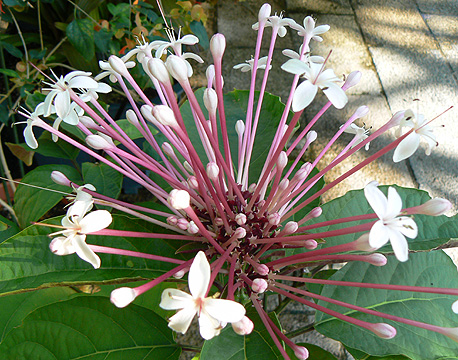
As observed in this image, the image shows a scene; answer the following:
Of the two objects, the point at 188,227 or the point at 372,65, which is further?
the point at 372,65

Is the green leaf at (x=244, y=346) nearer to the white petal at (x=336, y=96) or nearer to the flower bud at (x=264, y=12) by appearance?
the white petal at (x=336, y=96)

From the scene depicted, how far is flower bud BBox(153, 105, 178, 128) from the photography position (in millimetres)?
300

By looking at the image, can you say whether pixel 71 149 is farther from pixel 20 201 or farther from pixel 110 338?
pixel 110 338

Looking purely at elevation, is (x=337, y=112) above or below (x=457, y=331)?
below

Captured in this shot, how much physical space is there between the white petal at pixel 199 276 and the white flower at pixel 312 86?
5.1 inches

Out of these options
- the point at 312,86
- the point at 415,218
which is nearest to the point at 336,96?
the point at 312,86

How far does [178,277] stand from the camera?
0.36m

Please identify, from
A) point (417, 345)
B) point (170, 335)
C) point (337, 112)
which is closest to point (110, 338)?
point (170, 335)

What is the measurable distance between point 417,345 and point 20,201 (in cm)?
61

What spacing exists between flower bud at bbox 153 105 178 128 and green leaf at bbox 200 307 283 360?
203 mm

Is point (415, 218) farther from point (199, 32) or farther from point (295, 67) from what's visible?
point (199, 32)

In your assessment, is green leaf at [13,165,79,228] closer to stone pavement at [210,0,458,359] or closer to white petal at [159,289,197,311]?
white petal at [159,289,197,311]

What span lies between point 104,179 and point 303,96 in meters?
0.38

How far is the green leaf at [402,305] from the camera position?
1.31 feet
